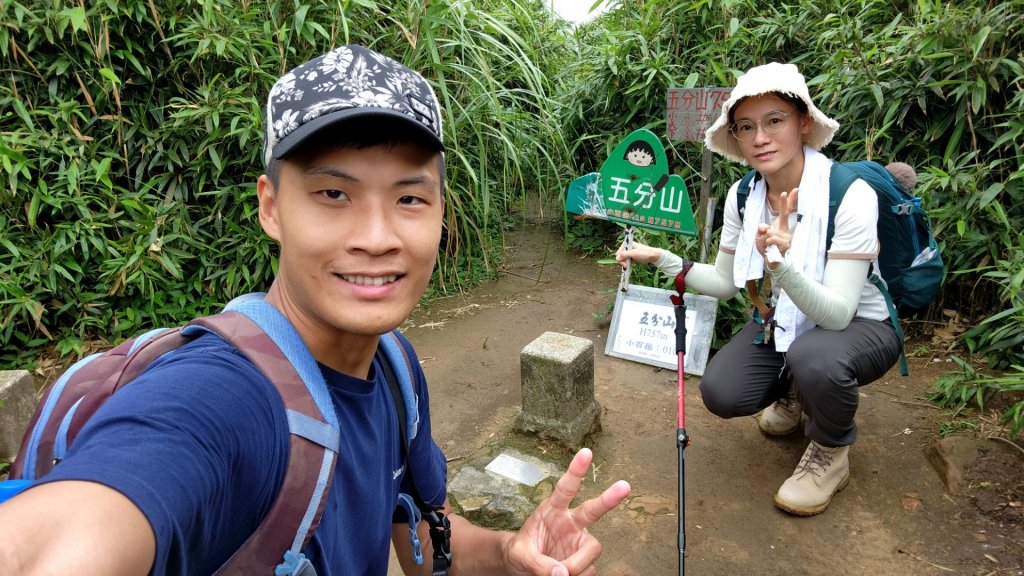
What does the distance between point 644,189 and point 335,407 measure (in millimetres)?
2450

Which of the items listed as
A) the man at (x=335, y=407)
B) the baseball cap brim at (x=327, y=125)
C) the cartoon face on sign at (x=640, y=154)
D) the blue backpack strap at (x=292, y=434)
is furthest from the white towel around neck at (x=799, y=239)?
the blue backpack strap at (x=292, y=434)

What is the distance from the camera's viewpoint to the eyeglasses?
2354 millimetres

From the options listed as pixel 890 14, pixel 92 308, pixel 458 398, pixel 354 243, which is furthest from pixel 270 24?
pixel 890 14

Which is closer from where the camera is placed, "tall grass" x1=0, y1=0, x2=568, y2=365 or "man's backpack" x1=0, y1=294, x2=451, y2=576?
"man's backpack" x1=0, y1=294, x2=451, y2=576

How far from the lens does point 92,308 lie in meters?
3.79

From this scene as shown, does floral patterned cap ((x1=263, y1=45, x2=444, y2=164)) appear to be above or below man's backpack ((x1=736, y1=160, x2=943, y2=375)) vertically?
above

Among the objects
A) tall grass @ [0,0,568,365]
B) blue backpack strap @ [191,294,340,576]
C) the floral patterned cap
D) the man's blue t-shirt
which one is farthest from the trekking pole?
tall grass @ [0,0,568,365]

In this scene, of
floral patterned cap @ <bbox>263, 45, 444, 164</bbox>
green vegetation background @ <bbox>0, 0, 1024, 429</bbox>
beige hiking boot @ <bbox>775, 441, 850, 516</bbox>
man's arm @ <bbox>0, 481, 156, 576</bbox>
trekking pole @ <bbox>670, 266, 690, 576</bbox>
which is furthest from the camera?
green vegetation background @ <bbox>0, 0, 1024, 429</bbox>

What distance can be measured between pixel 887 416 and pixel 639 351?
1330 millimetres

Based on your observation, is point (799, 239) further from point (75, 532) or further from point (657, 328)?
A: point (75, 532)

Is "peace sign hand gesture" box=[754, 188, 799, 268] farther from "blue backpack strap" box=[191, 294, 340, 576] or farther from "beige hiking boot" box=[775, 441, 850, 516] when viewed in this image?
"blue backpack strap" box=[191, 294, 340, 576]

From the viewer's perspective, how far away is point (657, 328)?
374cm

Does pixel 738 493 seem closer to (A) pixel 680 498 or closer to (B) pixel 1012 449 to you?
(A) pixel 680 498

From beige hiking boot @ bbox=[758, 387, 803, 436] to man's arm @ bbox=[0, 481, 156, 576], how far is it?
2.83 metres
